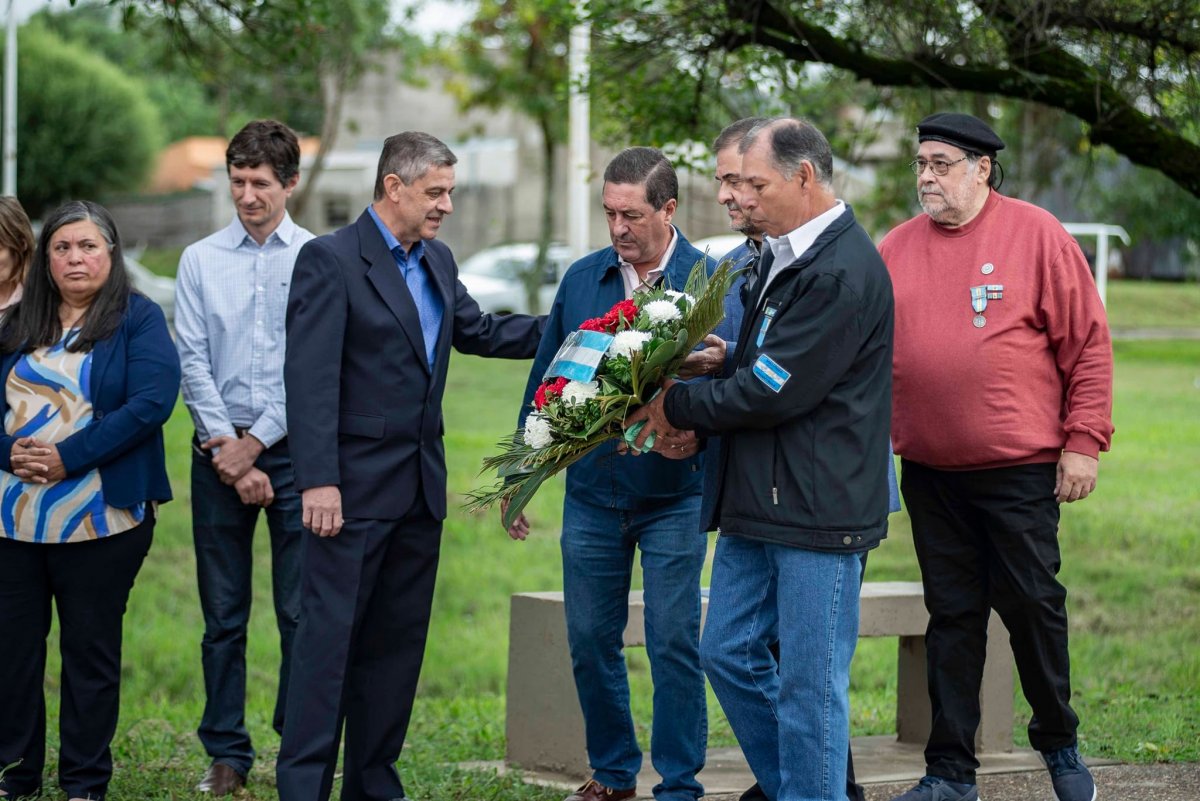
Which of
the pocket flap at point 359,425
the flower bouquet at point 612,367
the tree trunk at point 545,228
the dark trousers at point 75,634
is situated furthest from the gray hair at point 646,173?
the tree trunk at point 545,228

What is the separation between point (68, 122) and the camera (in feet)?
128

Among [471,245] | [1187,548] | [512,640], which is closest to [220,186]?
[471,245]

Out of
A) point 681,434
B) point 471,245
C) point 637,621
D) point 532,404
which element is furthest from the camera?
point 471,245

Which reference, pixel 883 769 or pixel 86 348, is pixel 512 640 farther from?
Result: pixel 86 348

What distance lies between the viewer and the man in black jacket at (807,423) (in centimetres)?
414

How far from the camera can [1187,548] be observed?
1072 centimetres

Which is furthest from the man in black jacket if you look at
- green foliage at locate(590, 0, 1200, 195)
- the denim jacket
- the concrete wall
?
the concrete wall

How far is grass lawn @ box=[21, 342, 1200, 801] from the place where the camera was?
20.2 feet

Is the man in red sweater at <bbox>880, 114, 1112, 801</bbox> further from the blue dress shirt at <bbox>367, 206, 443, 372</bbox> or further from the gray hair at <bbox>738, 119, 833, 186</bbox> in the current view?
the blue dress shirt at <bbox>367, 206, 443, 372</bbox>

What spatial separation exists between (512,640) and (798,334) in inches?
86.9

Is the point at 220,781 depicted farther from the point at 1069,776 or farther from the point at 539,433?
the point at 1069,776

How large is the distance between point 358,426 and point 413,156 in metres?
0.88

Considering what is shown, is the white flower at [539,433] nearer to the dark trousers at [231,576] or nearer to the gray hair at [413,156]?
the gray hair at [413,156]

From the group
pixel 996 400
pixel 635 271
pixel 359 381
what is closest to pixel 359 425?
pixel 359 381
